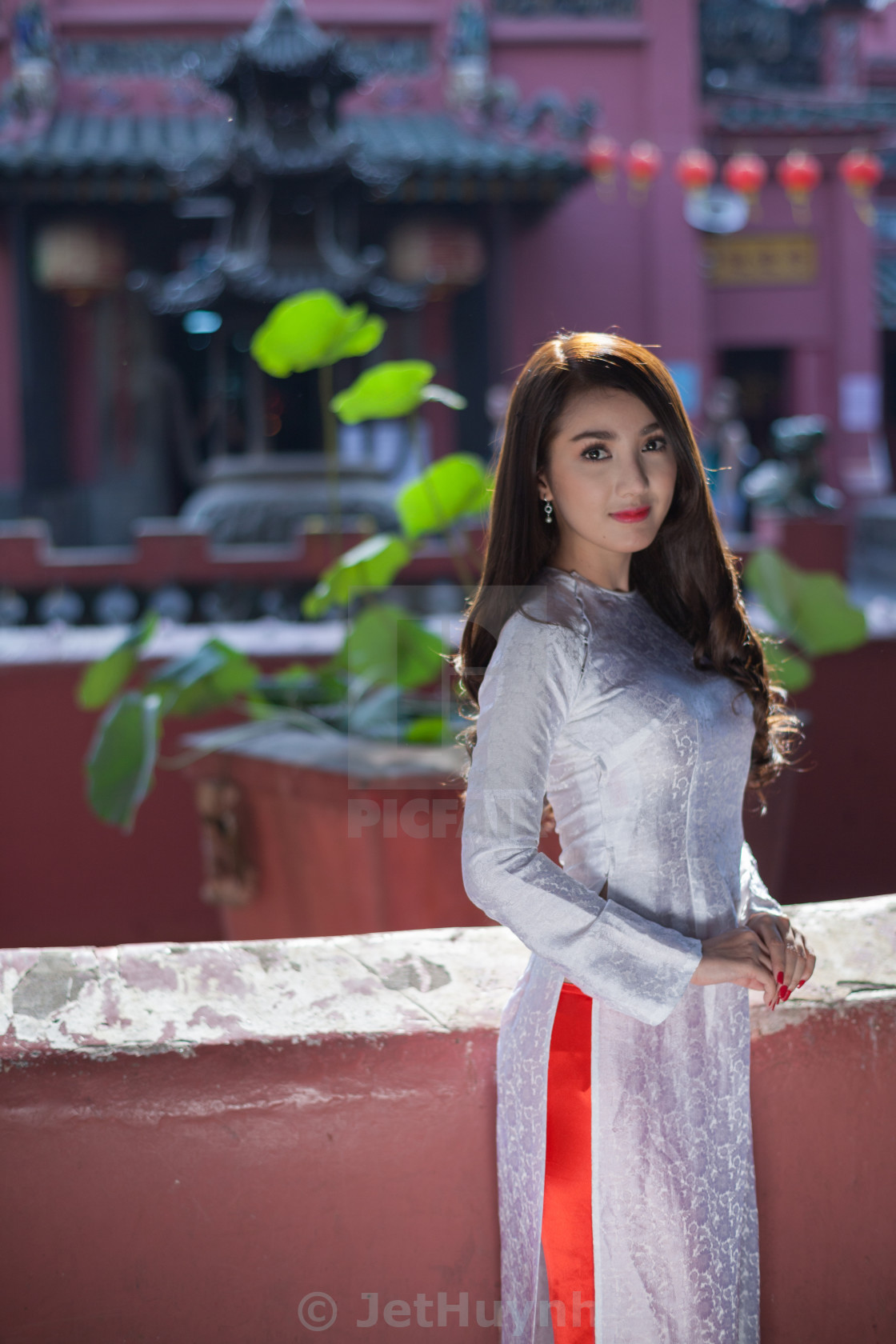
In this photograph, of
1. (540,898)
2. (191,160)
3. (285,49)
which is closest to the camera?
(540,898)

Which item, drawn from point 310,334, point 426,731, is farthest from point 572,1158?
point 310,334

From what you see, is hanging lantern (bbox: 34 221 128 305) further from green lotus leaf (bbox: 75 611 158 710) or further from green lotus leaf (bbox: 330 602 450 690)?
green lotus leaf (bbox: 330 602 450 690)

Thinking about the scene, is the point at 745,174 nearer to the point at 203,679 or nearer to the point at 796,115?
the point at 796,115

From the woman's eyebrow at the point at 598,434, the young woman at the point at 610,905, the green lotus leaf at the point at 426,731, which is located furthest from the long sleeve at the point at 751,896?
the green lotus leaf at the point at 426,731

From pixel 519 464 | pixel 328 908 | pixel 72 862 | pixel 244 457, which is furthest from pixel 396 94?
pixel 519 464

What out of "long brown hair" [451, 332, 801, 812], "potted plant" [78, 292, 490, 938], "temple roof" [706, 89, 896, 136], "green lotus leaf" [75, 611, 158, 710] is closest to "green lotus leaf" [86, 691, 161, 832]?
"potted plant" [78, 292, 490, 938]

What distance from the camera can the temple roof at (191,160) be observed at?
8344 millimetres

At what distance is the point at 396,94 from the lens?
949cm

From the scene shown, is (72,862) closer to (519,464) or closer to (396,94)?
(519,464)

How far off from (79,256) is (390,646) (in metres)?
7.09

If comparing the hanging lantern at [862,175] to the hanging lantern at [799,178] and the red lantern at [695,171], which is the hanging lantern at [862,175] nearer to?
the hanging lantern at [799,178]

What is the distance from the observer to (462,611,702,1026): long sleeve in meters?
1.00

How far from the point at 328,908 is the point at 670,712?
60.4 inches

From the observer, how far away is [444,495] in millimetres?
2682
